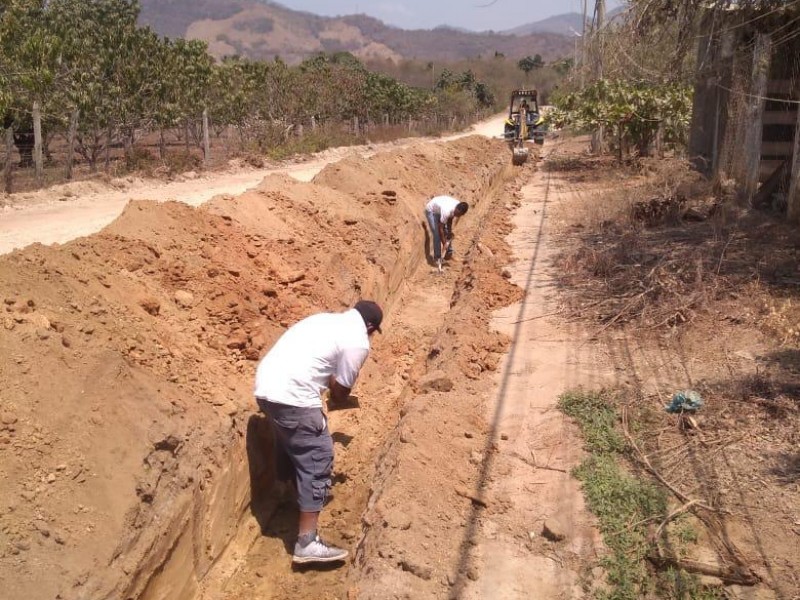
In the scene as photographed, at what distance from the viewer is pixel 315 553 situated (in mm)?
4301

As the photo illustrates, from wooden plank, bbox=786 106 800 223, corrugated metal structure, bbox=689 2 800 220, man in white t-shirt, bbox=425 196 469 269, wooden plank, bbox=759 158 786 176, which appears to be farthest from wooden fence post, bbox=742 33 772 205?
man in white t-shirt, bbox=425 196 469 269

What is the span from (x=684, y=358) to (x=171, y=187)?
14366 mm

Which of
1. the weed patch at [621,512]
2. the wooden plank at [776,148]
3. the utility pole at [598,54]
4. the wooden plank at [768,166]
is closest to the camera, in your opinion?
the weed patch at [621,512]

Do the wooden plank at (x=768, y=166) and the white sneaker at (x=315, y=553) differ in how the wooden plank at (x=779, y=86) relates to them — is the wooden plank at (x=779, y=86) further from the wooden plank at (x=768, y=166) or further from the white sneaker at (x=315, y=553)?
the white sneaker at (x=315, y=553)

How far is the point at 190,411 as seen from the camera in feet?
14.5

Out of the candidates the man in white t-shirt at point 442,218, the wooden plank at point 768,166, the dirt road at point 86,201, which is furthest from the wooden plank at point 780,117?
the dirt road at point 86,201

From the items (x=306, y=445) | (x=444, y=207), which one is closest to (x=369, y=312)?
(x=306, y=445)

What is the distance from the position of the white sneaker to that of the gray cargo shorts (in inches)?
8.8

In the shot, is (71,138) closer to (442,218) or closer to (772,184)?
(442,218)

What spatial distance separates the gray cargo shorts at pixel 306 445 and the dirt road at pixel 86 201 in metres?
6.17

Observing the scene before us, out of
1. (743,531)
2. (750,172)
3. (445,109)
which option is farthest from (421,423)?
(445,109)

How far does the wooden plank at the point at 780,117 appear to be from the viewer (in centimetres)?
1153

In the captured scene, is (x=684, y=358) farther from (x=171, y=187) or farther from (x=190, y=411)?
(x=171, y=187)

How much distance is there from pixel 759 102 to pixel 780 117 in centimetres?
46
